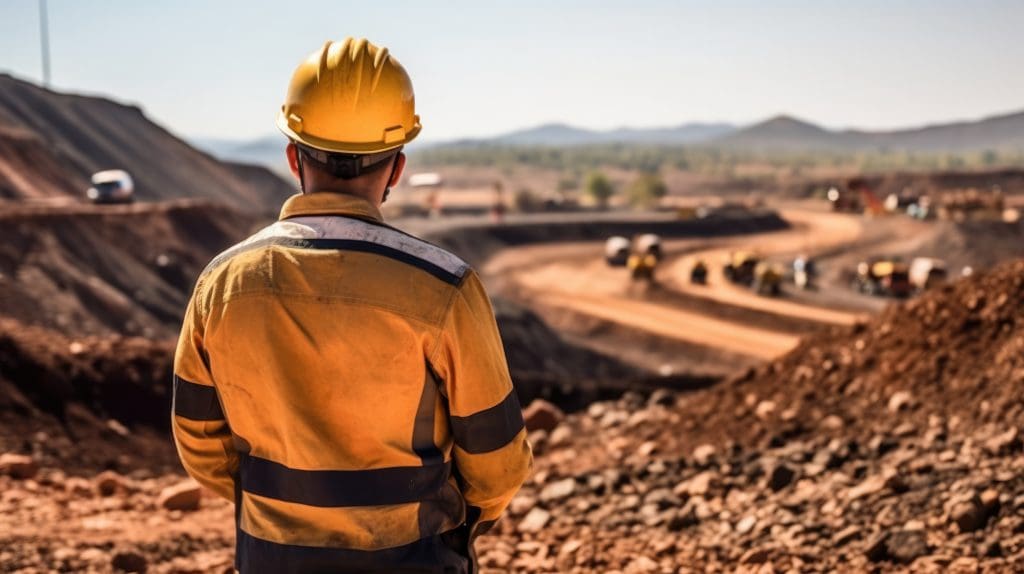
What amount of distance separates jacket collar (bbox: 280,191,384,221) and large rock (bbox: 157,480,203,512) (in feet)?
19.6

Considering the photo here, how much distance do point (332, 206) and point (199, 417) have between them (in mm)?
653

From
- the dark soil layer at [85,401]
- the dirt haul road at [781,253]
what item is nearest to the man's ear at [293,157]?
the dark soil layer at [85,401]

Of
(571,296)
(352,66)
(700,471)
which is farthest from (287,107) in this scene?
(571,296)

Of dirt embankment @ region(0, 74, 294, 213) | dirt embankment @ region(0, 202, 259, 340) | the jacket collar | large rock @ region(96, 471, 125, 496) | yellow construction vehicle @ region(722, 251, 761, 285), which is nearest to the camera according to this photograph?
the jacket collar

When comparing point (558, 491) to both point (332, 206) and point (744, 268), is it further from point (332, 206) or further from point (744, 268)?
point (744, 268)

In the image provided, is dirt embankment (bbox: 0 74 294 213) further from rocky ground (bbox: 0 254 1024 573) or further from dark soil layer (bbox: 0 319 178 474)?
rocky ground (bbox: 0 254 1024 573)

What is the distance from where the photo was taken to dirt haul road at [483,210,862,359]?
32062 millimetres

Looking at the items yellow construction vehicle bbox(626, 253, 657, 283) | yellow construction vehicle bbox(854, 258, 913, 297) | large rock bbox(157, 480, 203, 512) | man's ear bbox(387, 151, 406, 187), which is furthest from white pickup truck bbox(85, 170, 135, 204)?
man's ear bbox(387, 151, 406, 187)

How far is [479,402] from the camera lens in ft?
8.23

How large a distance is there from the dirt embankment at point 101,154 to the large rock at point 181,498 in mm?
40639

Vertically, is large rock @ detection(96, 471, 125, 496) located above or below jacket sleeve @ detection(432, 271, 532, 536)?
below

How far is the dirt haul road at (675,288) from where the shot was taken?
105 feet

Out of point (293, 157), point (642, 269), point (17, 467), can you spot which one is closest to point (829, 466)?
point (293, 157)

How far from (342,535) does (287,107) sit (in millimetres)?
1059
